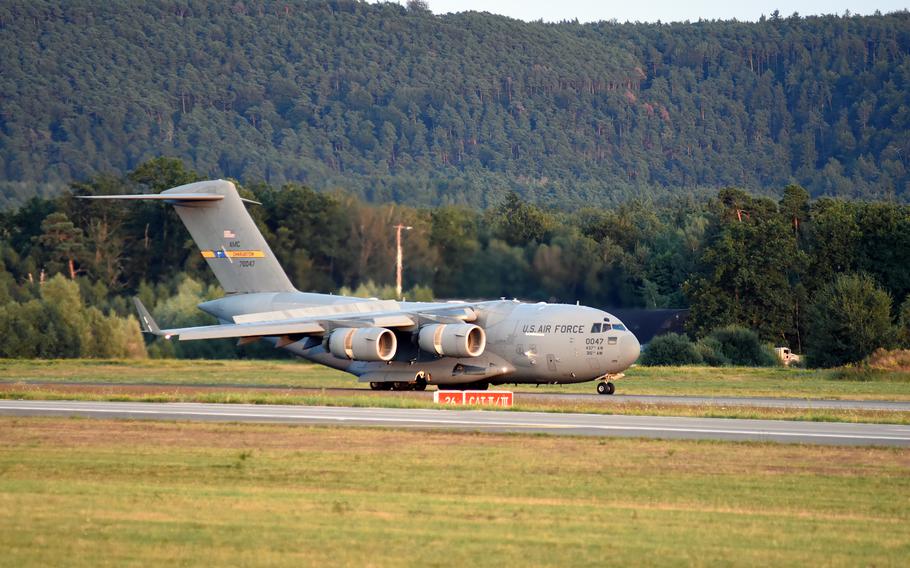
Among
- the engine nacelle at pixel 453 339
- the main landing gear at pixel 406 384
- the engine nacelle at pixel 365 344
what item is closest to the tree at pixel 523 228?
the main landing gear at pixel 406 384

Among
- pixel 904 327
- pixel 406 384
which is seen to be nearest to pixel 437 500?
pixel 406 384

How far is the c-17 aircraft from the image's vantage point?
33.7m

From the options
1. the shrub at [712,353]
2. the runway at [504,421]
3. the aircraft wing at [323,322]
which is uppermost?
the aircraft wing at [323,322]

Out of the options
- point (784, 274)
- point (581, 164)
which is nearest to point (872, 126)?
point (581, 164)

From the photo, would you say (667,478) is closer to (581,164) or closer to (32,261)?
(32,261)

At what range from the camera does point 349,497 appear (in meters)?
14.2

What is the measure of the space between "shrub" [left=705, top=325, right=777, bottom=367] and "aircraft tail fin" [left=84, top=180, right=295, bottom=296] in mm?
22438

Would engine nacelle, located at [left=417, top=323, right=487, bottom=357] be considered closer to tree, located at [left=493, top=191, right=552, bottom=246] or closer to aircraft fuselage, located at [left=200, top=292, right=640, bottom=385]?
aircraft fuselage, located at [left=200, top=292, right=640, bottom=385]

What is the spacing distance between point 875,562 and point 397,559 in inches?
153

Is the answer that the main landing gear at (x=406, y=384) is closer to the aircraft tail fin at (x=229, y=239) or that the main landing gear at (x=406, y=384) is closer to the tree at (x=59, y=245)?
the aircraft tail fin at (x=229, y=239)

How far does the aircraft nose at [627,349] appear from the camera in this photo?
109ft

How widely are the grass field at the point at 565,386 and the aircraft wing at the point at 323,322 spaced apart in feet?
7.52

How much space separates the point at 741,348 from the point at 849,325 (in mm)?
6151

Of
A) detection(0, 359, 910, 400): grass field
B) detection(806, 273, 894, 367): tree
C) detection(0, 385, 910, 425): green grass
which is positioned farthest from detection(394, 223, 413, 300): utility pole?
detection(806, 273, 894, 367): tree
